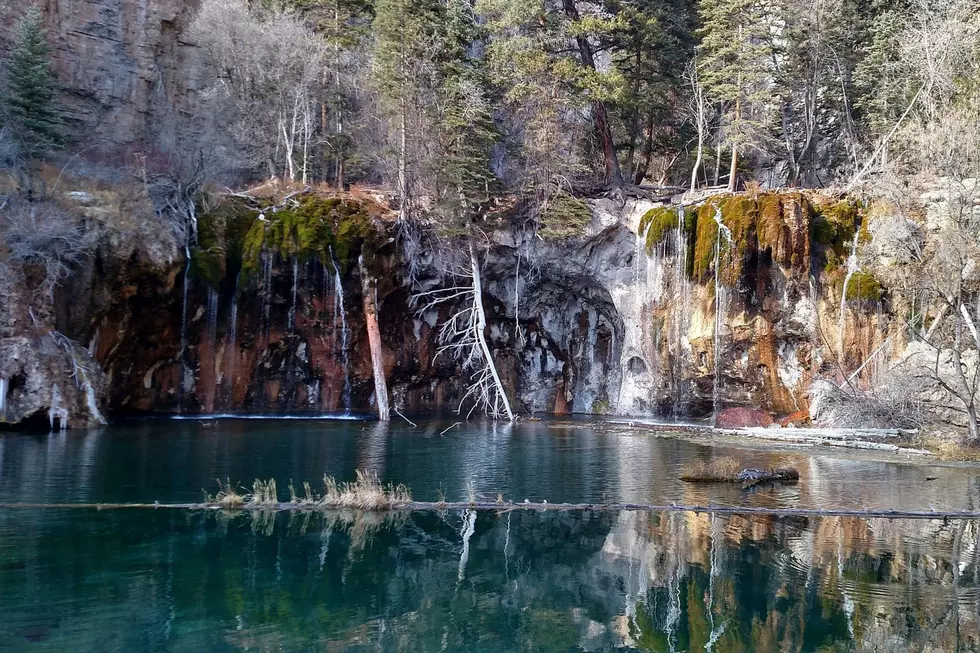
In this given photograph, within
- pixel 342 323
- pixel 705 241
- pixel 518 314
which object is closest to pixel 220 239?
pixel 342 323

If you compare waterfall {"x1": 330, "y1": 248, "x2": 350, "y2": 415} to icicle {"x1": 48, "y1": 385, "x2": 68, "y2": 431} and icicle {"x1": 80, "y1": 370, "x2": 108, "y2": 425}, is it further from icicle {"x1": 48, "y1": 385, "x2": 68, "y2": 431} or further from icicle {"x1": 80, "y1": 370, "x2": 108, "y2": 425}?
icicle {"x1": 48, "y1": 385, "x2": 68, "y2": 431}

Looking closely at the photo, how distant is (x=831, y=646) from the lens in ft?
27.7

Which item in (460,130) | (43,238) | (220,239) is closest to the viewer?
(43,238)

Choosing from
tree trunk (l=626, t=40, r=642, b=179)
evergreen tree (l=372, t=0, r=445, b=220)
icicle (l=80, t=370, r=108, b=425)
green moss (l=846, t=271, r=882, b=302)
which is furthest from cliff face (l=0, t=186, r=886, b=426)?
tree trunk (l=626, t=40, r=642, b=179)

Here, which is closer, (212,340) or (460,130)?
(460,130)

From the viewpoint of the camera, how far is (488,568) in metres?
11.2

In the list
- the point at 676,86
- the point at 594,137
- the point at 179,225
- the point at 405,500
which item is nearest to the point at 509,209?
the point at 594,137

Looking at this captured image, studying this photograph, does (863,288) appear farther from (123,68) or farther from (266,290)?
(123,68)

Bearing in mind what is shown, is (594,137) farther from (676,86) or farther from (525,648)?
(525,648)

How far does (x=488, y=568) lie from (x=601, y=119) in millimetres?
28992

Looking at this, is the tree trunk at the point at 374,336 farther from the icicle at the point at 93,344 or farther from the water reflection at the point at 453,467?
the icicle at the point at 93,344

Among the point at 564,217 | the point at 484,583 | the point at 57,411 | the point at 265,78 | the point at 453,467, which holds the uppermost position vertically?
the point at 265,78

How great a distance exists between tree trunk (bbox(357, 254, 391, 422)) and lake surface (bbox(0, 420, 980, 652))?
14.2 meters

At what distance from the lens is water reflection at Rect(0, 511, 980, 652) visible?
28.3 ft
